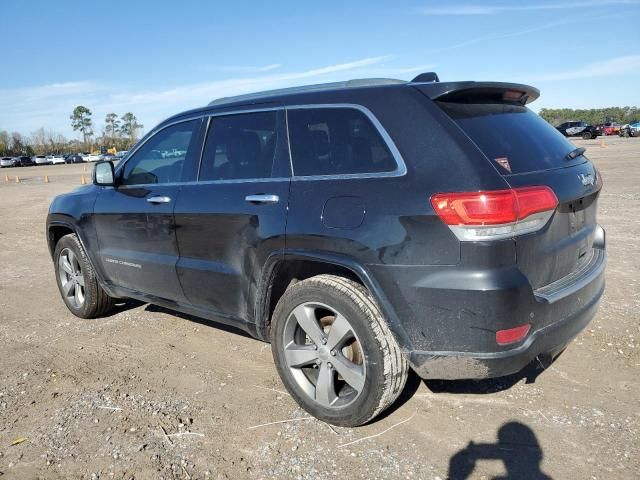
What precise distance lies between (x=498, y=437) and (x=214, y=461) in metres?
1.53

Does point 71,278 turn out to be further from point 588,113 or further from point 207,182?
point 588,113

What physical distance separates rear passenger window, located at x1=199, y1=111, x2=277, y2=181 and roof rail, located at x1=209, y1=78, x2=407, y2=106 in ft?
0.53

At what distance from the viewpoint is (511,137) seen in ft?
9.52

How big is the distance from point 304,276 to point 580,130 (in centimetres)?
4953

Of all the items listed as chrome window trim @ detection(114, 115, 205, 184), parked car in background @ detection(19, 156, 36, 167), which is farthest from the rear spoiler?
parked car in background @ detection(19, 156, 36, 167)

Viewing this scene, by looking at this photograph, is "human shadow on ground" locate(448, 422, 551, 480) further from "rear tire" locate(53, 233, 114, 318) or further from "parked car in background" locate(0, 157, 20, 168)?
"parked car in background" locate(0, 157, 20, 168)

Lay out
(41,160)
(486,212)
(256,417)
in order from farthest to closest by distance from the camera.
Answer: (41,160), (256,417), (486,212)

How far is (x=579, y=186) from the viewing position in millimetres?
2986

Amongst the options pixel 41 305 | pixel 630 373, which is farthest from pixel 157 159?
pixel 630 373

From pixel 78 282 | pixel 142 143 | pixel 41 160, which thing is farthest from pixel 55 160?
pixel 142 143

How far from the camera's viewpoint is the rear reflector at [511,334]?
2.53 meters

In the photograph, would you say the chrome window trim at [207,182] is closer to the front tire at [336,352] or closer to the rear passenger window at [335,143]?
the rear passenger window at [335,143]

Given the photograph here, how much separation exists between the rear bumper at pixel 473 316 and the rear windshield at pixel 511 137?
560 millimetres

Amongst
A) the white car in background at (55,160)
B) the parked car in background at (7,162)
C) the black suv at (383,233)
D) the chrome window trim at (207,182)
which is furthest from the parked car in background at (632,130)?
the parked car in background at (7,162)
